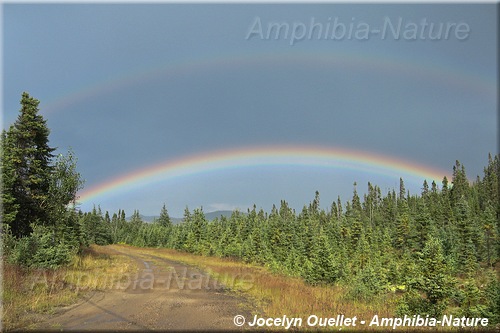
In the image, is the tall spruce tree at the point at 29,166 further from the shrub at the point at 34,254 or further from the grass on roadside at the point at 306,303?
the grass on roadside at the point at 306,303

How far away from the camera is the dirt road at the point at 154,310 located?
997cm

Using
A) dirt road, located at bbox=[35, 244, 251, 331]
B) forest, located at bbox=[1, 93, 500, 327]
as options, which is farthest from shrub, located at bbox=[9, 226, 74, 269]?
dirt road, located at bbox=[35, 244, 251, 331]

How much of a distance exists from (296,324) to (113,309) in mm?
6925

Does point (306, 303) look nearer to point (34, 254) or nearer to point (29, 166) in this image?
point (34, 254)

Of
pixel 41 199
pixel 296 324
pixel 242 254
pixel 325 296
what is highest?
pixel 41 199

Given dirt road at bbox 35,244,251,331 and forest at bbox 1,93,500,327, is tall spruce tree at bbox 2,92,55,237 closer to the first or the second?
forest at bbox 1,93,500,327

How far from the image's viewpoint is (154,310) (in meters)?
11.9

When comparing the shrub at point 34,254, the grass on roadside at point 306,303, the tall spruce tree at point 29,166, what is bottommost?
the grass on roadside at point 306,303

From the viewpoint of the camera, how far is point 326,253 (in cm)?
2248

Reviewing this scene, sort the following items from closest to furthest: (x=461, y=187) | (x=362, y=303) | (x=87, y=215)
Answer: (x=362, y=303) < (x=87, y=215) < (x=461, y=187)

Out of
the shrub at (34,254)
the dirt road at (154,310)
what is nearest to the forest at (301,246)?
the shrub at (34,254)

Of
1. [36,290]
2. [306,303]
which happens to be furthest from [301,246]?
[36,290]

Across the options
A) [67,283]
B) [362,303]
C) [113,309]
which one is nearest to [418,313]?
[362,303]

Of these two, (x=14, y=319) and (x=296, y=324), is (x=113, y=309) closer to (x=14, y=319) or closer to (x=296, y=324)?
(x=14, y=319)
